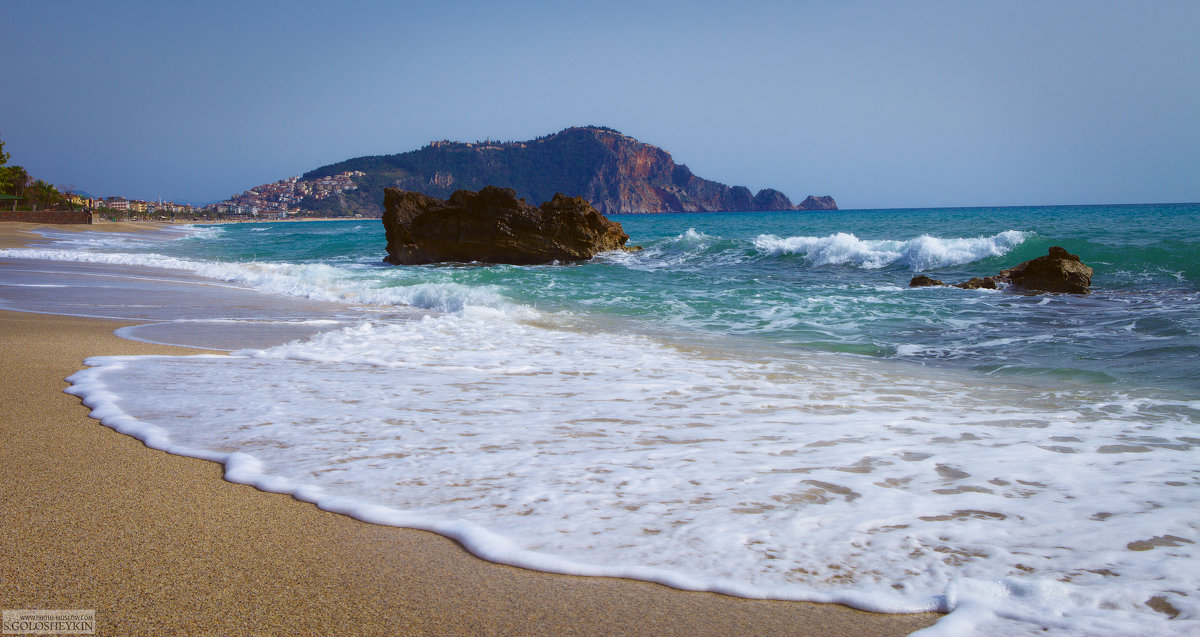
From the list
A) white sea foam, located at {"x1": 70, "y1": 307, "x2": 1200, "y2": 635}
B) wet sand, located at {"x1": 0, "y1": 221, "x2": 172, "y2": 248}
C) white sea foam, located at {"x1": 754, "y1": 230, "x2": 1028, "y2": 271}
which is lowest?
white sea foam, located at {"x1": 70, "y1": 307, "x2": 1200, "y2": 635}

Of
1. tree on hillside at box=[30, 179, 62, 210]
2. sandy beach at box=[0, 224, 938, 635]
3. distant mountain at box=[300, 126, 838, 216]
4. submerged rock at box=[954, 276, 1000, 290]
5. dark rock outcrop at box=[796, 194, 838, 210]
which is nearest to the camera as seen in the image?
sandy beach at box=[0, 224, 938, 635]

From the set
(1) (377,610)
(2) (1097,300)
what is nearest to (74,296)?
(1) (377,610)

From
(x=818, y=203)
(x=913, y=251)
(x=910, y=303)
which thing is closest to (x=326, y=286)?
(x=910, y=303)

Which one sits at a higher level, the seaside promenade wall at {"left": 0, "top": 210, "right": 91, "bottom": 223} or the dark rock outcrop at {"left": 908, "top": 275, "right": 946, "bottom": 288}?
the seaside promenade wall at {"left": 0, "top": 210, "right": 91, "bottom": 223}

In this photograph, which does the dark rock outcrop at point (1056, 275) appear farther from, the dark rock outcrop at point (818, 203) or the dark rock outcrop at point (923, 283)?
the dark rock outcrop at point (818, 203)

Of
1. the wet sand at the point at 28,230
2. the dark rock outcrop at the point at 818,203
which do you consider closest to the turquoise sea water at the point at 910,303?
the wet sand at the point at 28,230

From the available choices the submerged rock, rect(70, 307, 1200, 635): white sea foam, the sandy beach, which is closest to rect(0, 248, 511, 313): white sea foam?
rect(70, 307, 1200, 635): white sea foam

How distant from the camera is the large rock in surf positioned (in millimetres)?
24469

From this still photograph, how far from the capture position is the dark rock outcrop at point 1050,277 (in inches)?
507

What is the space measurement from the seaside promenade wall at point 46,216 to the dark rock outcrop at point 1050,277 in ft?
211

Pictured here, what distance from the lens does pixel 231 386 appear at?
16.4 ft

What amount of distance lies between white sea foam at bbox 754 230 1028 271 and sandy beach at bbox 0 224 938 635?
19.0 metres

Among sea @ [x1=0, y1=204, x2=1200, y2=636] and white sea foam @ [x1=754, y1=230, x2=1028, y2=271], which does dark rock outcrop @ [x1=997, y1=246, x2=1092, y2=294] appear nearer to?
sea @ [x1=0, y1=204, x2=1200, y2=636]

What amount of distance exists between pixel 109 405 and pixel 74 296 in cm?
818
